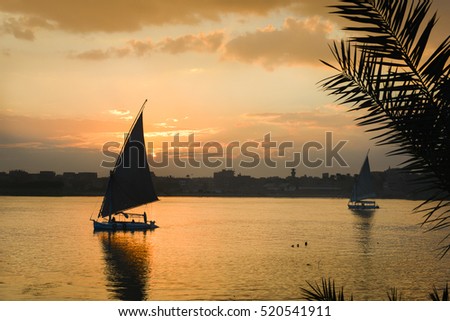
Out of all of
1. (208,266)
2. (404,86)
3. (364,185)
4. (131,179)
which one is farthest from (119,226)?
(364,185)

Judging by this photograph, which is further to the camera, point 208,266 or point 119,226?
point 119,226

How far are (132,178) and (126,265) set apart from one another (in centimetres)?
819

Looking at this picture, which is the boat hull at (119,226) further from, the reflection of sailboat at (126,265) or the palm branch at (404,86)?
the palm branch at (404,86)

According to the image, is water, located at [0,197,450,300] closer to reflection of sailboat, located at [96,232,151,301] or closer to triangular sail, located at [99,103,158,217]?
reflection of sailboat, located at [96,232,151,301]

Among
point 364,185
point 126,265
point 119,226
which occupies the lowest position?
point 126,265

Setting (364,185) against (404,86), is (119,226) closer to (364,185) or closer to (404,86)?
(404,86)

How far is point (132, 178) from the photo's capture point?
35.7 metres

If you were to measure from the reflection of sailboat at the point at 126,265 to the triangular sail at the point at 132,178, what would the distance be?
2940 mm

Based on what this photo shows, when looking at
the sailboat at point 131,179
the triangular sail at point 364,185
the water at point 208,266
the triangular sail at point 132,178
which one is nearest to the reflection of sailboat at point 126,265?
the water at point 208,266

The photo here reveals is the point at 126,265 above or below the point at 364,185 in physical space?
below

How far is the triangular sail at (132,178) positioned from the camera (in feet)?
117

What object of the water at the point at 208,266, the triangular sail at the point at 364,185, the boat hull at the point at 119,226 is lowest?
the water at the point at 208,266

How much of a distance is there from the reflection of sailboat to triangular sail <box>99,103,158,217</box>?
294cm
